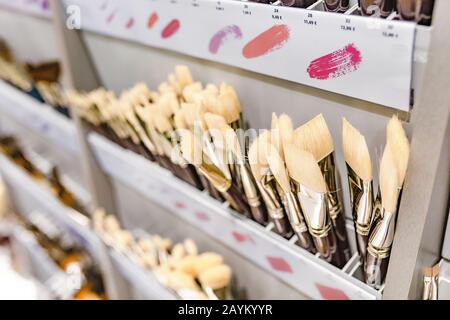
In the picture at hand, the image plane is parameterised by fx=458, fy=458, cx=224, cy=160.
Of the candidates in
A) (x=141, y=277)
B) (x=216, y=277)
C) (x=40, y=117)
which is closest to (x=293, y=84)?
(x=216, y=277)

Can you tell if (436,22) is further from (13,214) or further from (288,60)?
(13,214)

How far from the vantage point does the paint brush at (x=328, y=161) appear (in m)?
0.44

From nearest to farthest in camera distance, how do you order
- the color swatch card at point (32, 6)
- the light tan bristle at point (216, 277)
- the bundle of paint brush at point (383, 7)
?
1. the bundle of paint brush at point (383, 7)
2. the light tan bristle at point (216, 277)
3. the color swatch card at point (32, 6)

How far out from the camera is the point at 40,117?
3.18ft

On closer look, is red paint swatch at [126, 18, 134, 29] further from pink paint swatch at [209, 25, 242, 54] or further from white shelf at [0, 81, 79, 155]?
white shelf at [0, 81, 79, 155]

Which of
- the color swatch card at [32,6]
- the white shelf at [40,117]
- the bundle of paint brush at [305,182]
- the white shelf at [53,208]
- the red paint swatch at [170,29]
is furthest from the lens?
the white shelf at [53,208]

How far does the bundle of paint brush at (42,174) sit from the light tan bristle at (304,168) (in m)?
0.80

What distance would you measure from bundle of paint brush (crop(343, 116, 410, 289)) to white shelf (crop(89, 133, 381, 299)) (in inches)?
1.4

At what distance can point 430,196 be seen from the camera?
38 cm

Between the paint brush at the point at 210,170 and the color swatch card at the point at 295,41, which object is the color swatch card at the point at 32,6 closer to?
the color swatch card at the point at 295,41

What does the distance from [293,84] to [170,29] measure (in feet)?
0.55

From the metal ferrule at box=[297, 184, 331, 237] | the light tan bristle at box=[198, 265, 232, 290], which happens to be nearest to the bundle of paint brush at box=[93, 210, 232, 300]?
the light tan bristle at box=[198, 265, 232, 290]

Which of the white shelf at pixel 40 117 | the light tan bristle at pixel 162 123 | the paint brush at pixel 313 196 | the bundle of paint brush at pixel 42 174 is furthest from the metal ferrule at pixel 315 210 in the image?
the bundle of paint brush at pixel 42 174
